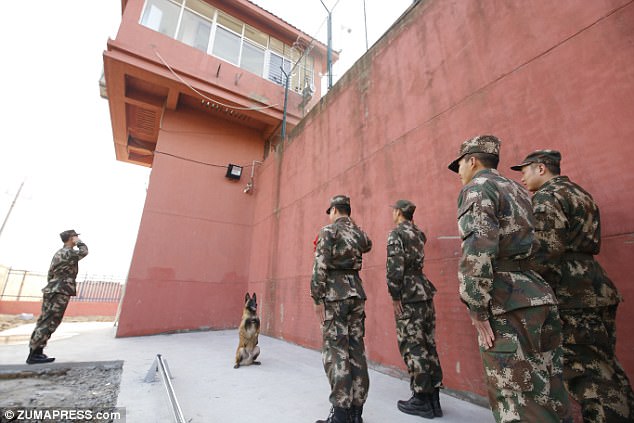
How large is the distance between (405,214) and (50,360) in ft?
17.3

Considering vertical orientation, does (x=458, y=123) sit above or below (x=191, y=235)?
above

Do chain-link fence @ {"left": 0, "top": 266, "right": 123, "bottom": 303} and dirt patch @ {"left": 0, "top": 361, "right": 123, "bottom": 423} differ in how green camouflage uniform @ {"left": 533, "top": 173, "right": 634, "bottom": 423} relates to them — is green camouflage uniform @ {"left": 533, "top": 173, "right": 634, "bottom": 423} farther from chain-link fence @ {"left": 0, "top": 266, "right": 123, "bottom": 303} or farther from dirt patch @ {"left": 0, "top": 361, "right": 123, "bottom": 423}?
chain-link fence @ {"left": 0, "top": 266, "right": 123, "bottom": 303}

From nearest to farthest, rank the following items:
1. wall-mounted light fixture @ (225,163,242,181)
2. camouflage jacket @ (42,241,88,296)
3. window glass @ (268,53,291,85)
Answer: camouflage jacket @ (42,241,88,296), wall-mounted light fixture @ (225,163,242,181), window glass @ (268,53,291,85)

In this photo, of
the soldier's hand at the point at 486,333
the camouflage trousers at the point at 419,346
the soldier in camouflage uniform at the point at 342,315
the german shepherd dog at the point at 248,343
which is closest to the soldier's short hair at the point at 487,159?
the soldier's hand at the point at 486,333

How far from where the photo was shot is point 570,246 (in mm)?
1965

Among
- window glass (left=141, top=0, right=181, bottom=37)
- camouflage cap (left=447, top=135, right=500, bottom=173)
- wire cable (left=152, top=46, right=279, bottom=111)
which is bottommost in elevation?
camouflage cap (left=447, top=135, right=500, bottom=173)

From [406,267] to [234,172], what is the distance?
7479 mm

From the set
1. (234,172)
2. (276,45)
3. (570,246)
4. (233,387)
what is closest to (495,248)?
(570,246)

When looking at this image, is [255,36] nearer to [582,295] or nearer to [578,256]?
[578,256]

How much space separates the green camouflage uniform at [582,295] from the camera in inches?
69.7

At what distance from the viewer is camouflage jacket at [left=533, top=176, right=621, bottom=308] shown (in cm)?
189

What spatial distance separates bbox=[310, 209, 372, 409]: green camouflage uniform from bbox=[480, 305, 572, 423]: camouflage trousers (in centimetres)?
110

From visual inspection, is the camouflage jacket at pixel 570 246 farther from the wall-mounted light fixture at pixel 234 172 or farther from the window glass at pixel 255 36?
the window glass at pixel 255 36

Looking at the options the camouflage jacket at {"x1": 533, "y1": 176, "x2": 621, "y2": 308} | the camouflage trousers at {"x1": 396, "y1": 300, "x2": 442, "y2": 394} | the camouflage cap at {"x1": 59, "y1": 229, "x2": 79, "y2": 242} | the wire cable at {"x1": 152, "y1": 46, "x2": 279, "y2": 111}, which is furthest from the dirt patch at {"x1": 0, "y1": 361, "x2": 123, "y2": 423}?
the wire cable at {"x1": 152, "y1": 46, "x2": 279, "y2": 111}
